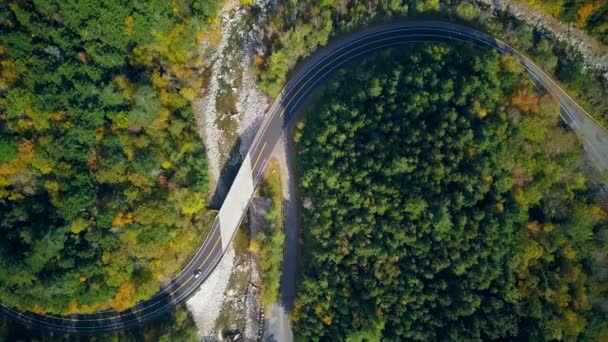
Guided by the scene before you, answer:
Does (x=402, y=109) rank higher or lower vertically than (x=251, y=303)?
higher

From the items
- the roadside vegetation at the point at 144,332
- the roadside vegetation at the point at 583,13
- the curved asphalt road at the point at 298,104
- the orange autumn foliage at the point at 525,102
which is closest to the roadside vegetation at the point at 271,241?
the curved asphalt road at the point at 298,104

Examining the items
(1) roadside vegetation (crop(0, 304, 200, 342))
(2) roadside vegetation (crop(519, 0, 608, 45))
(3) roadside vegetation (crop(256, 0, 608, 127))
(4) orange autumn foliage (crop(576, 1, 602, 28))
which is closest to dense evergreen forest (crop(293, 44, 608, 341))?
(3) roadside vegetation (crop(256, 0, 608, 127))

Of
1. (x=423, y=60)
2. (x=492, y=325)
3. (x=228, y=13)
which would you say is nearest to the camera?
(x=492, y=325)

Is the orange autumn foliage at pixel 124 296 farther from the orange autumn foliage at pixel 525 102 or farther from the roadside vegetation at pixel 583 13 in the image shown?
the roadside vegetation at pixel 583 13

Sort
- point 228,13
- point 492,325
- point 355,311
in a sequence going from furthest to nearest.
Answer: point 228,13 < point 355,311 < point 492,325

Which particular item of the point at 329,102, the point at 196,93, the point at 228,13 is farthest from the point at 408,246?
the point at 228,13

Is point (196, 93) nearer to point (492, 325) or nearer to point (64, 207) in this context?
point (64, 207)

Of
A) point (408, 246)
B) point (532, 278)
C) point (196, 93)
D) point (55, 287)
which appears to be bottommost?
point (532, 278)
